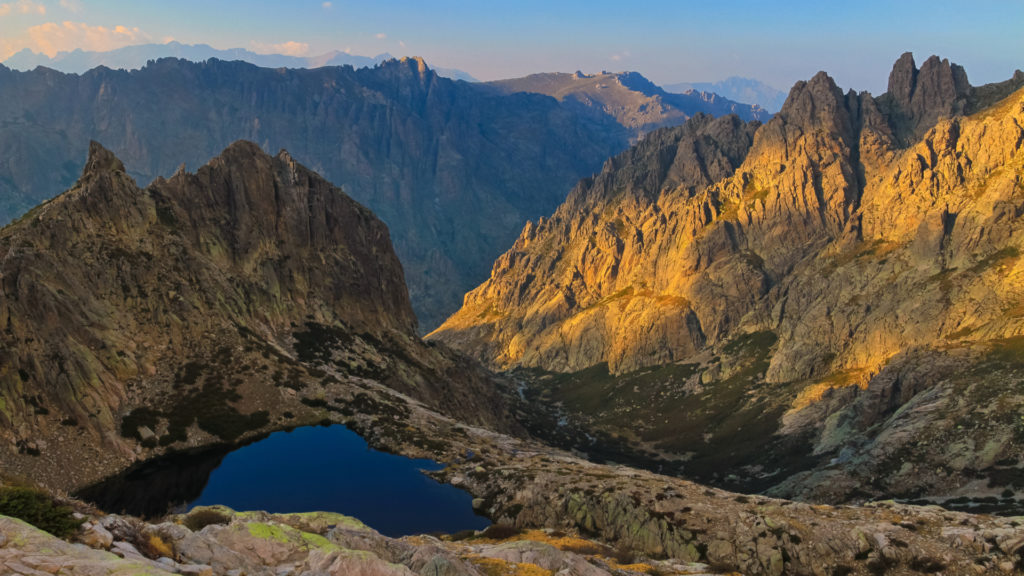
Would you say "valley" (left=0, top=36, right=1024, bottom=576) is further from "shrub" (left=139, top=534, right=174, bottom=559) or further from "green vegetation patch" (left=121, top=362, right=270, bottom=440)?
"green vegetation patch" (left=121, top=362, right=270, bottom=440)

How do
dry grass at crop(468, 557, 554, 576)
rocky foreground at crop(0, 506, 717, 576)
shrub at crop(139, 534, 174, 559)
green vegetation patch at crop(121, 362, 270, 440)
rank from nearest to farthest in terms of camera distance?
rocky foreground at crop(0, 506, 717, 576)
shrub at crop(139, 534, 174, 559)
dry grass at crop(468, 557, 554, 576)
green vegetation patch at crop(121, 362, 270, 440)

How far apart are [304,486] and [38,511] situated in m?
55.4

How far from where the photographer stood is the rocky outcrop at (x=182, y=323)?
83.1 metres

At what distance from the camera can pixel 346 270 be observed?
17925 centimetres

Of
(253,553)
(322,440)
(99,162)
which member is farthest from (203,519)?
(99,162)

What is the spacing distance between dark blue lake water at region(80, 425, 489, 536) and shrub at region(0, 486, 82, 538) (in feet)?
145

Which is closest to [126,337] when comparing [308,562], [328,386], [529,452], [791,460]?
[328,386]

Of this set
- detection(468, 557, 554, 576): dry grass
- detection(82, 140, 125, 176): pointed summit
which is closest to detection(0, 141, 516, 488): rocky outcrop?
detection(82, 140, 125, 176): pointed summit

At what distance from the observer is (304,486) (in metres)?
81.6

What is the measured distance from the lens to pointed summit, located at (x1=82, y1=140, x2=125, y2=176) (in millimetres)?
124694

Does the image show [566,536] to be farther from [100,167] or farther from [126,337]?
[100,167]

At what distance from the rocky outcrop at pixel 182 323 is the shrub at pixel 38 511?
2108 inches

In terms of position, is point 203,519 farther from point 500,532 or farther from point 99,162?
point 99,162

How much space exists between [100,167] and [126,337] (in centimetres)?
4387
